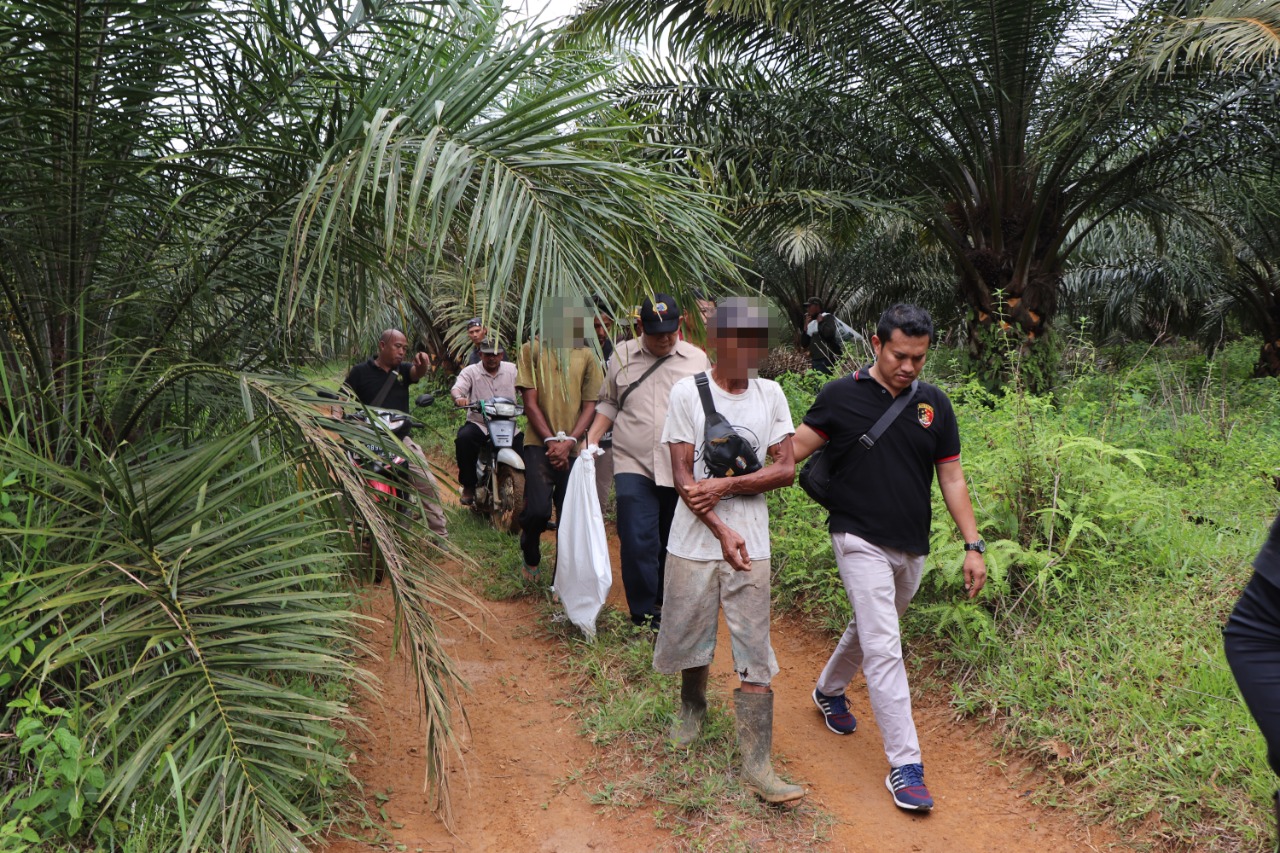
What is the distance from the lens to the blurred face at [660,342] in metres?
5.22

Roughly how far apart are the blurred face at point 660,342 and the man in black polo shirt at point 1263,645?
3608 millimetres

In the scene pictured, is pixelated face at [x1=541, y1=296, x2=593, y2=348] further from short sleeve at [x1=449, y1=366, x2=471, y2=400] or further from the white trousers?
short sleeve at [x1=449, y1=366, x2=471, y2=400]

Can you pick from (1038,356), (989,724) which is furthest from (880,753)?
(1038,356)

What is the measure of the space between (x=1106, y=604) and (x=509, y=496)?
4.47m

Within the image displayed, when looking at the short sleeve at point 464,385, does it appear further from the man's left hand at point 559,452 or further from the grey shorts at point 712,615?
the grey shorts at point 712,615

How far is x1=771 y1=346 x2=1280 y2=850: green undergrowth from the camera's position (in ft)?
11.7

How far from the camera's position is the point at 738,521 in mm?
3764

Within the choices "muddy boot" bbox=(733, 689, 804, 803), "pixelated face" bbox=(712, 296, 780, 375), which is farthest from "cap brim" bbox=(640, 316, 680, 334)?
"muddy boot" bbox=(733, 689, 804, 803)

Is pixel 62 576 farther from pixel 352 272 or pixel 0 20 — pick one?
pixel 0 20

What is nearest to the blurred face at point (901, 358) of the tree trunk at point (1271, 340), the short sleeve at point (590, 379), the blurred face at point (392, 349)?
the short sleeve at point (590, 379)

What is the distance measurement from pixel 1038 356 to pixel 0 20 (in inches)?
308

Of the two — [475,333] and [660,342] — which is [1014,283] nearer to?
[660,342]

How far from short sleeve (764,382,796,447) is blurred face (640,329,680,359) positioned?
1.42 m

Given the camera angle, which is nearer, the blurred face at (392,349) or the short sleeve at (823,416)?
the short sleeve at (823,416)
